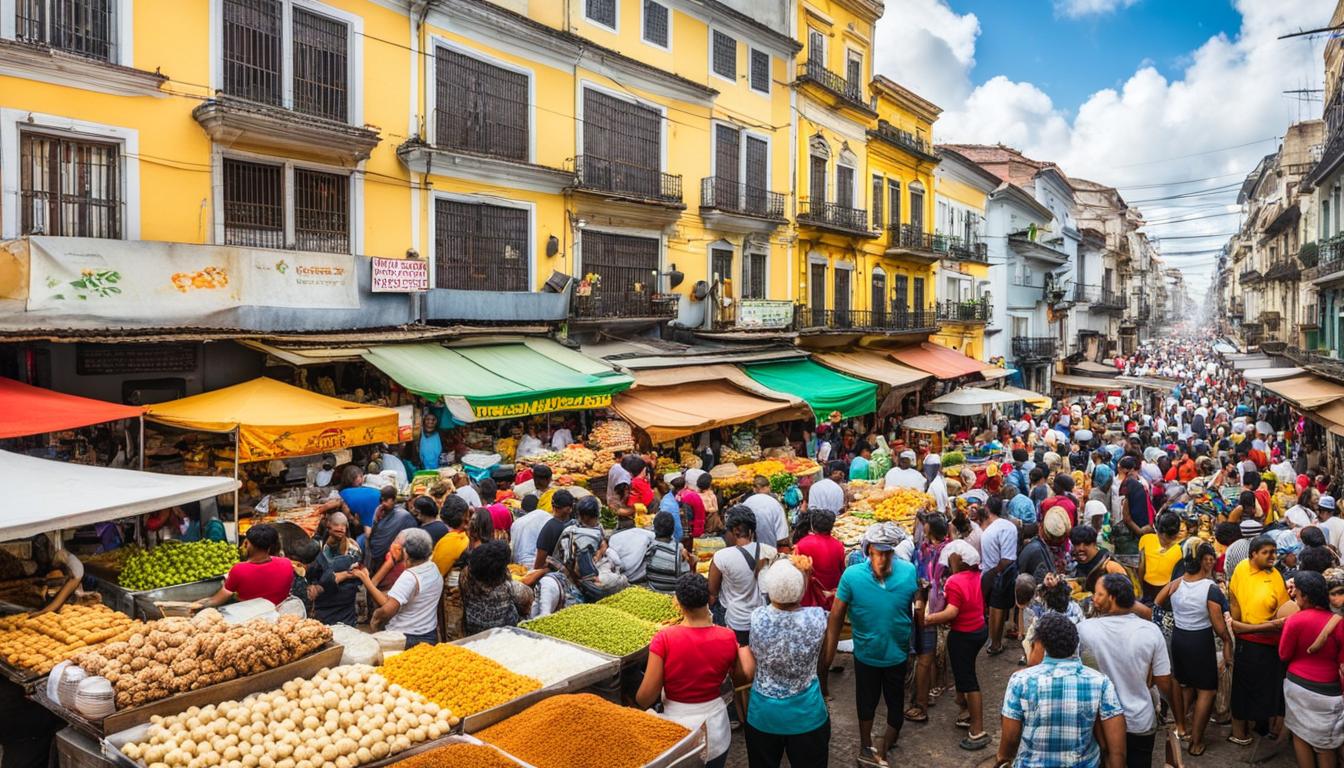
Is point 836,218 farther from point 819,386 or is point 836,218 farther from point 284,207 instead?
point 284,207

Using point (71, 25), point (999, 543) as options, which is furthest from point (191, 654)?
point (71, 25)

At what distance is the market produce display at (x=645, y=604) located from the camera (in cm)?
716

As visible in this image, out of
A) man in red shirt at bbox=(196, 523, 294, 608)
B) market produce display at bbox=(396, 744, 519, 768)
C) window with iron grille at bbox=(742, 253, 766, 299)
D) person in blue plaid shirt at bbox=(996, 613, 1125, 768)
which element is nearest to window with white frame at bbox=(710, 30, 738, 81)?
window with iron grille at bbox=(742, 253, 766, 299)

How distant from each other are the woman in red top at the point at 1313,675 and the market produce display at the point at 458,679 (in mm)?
5584

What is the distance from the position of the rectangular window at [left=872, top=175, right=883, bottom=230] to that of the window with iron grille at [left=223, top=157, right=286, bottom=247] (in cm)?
2050

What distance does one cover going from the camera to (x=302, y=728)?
487cm

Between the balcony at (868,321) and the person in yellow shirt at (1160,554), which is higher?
the balcony at (868,321)

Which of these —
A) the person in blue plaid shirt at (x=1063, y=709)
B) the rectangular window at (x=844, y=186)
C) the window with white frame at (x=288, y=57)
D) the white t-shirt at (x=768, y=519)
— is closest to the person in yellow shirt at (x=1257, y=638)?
the person in blue plaid shirt at (x=1063, y=709)

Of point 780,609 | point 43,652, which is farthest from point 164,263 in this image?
point 780,609

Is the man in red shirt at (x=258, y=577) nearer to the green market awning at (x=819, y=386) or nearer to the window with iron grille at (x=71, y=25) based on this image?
the window with iron grille at (x=71, y=25)

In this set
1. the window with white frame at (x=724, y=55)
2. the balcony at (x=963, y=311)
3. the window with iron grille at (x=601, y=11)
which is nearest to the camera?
the window with iron grille at (x=601, y=11)

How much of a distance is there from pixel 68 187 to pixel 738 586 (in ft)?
34.2

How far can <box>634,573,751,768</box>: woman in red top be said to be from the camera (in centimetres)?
516

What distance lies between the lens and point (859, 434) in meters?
23.9
